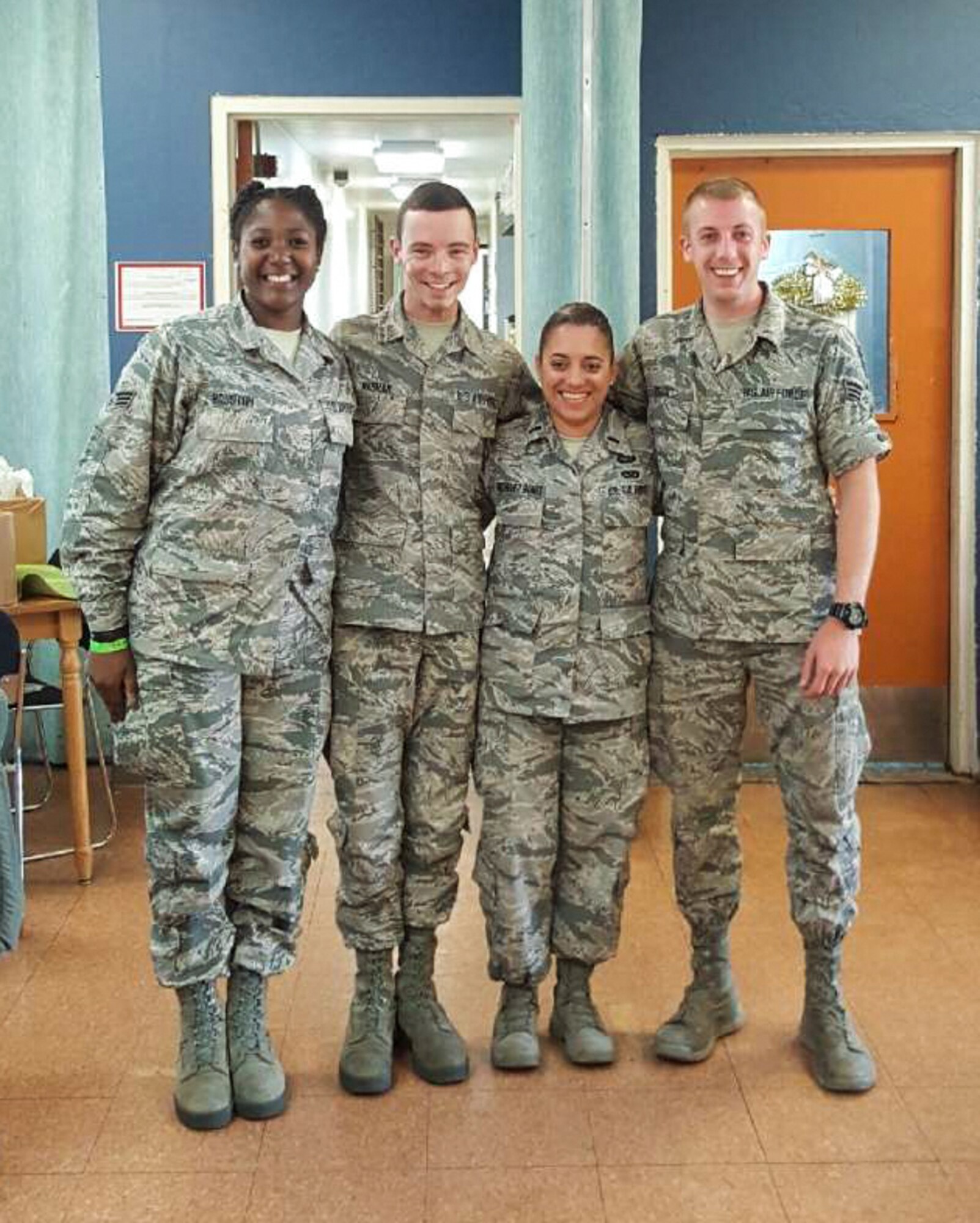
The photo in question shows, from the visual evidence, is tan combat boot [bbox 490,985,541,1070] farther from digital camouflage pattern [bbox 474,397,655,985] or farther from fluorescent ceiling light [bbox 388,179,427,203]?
fluorescent ceiling light [bbox 388,179,427,203]

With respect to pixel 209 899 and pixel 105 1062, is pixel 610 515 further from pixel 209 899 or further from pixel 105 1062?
pixel 105 1062

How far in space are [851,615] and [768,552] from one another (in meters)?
0.18

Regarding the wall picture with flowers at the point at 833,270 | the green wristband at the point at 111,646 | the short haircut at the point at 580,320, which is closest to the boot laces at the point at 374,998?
the green wristband at the point at 111,646

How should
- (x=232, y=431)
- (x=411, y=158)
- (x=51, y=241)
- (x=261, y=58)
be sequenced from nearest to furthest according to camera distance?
1. (x=232, y=431)
2. (x=51, y=241)
3. (x=261, y=58)
4. (x=411, y=158)

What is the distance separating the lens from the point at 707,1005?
278cm

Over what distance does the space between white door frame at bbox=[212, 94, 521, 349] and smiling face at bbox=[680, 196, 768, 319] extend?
6.53 ft

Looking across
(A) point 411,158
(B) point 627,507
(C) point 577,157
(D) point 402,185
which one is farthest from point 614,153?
(D) point 402,185

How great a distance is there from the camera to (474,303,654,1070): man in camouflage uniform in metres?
2.55

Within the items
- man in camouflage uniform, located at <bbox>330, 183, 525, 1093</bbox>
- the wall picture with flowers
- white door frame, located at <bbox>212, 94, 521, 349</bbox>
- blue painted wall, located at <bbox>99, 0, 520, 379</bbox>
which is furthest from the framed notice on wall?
man in camouflage uniform, located at <bbox>330, 183, 525, 1093</bbox>

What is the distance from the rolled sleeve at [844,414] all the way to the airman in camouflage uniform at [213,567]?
81 centimetres

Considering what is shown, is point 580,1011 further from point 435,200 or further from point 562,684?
point 435,200

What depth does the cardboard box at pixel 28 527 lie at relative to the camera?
156 inches

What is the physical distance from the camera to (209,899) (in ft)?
8.16

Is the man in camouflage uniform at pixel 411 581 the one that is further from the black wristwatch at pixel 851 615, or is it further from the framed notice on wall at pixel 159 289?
the framed notice on wall at pixel 159 289
